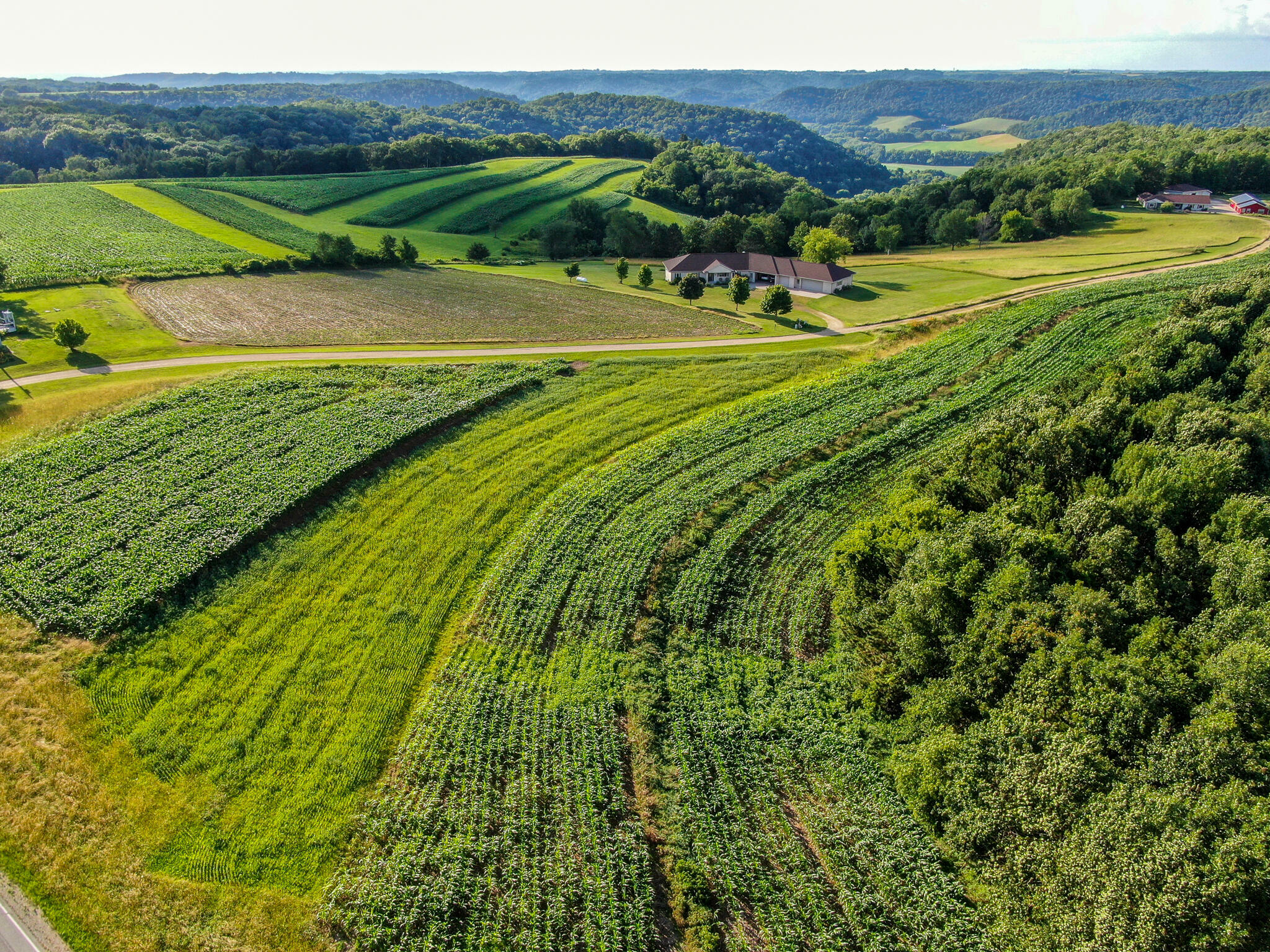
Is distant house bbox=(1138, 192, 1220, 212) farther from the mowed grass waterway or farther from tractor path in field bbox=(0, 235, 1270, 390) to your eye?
the mowed grass waterway

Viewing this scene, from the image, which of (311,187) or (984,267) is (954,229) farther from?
(311,187)

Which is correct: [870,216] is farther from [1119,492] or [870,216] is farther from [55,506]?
[55,506]

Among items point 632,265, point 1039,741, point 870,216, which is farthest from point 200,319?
point 870,216

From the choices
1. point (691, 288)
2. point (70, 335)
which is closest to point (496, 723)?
point (70, 335)

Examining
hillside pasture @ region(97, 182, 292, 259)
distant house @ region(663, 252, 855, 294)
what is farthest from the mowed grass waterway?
hillside pasture @ region(97, 182, 292, 259)

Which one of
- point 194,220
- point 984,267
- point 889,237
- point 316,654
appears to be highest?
point 194,220

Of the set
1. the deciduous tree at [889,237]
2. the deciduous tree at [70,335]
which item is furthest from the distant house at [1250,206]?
the deciduous tree at [70,335]
